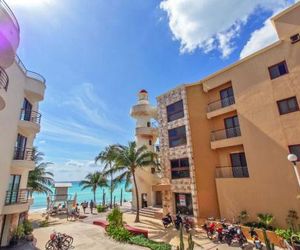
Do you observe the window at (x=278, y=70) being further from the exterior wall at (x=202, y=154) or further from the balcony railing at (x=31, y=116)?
the balcony railing at (x=31, y=116)

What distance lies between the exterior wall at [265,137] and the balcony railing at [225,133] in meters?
1.06

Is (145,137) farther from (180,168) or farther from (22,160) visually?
(22,160)

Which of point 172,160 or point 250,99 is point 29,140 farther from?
point 250,99

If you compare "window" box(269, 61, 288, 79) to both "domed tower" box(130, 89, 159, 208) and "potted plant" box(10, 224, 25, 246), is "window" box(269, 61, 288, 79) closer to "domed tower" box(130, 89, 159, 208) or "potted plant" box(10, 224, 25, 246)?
"domed tower" box(130, 89, 159, 208)

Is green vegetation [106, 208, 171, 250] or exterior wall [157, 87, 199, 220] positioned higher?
exterior wall [157, 87, 199, 220]

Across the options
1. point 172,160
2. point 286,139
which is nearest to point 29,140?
point 172,160

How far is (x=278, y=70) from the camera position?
15.6 metres

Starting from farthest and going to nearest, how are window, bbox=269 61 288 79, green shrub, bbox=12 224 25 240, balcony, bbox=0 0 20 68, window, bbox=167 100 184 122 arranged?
window, bbox=167 100 184 122, window, bbox=269 61 288 79, green shrub, bbox=12 224 25 240, balcony, bbox=0 0 20 68

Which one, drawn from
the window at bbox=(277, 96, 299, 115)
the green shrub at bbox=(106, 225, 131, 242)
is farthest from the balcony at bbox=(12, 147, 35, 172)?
the window at bbox=(277, 96, 299, 115)

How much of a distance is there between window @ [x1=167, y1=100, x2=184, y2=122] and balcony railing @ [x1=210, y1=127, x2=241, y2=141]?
4051mm

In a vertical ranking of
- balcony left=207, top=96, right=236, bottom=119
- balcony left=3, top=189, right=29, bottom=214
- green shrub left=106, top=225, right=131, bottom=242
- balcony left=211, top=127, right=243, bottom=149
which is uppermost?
balcony left=207, top=96, right=236, bottom=119

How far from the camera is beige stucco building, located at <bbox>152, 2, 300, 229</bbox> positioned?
565 inches

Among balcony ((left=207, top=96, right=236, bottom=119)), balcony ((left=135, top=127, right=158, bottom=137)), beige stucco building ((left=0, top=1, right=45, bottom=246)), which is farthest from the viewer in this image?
balcony ((left=135, top=127, right=158, bottom=137))

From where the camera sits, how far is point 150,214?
22.2 m
